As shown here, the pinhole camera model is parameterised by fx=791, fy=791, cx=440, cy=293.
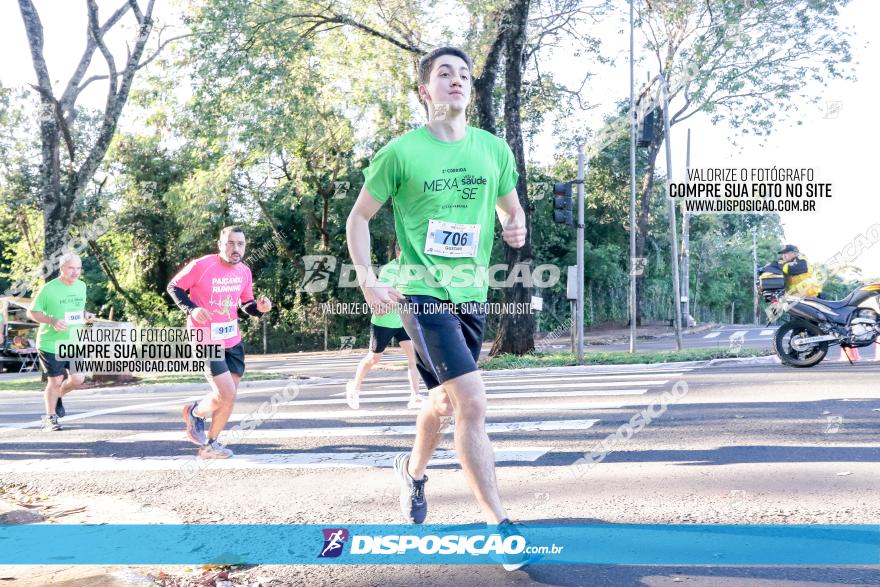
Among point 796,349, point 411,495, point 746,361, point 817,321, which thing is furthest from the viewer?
point 746,361

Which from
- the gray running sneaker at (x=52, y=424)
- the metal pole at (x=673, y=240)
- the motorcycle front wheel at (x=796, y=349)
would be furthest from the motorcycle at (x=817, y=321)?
the gray running sneaker at (x=52, y=424)

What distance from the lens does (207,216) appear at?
31.5m

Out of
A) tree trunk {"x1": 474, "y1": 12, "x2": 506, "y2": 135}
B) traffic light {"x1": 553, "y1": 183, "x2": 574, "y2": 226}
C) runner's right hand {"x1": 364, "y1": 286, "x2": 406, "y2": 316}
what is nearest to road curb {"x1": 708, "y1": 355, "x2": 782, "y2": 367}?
traffic light {"x1": 553, "y1": 183, "x2": 574, "y2": 226}

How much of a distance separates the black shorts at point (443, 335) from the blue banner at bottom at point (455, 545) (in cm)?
73

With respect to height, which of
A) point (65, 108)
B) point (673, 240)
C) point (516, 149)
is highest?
point (65, 108)

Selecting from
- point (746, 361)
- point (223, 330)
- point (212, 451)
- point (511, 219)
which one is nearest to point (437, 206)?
point (511, 219)

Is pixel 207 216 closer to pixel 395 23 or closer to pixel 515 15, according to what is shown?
pixel 395 23

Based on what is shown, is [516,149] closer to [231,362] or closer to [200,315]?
[231,362]

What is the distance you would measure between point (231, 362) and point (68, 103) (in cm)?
1545

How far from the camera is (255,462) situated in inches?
257

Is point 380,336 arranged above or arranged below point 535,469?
above

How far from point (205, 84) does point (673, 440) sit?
14.4 meters

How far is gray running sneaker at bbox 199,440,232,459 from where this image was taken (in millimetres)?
6770

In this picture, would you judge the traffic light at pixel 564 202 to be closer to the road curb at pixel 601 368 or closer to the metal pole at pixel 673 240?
the road curb at pixel 601 368
